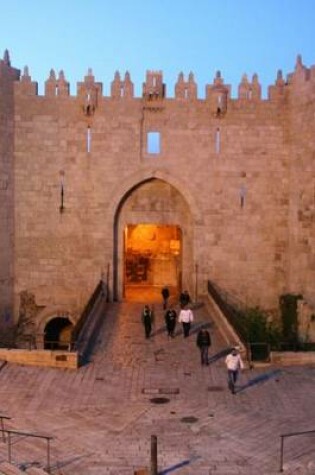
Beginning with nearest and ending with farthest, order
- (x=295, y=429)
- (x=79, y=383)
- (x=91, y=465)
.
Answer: (x=91, y=465), (x=295, y=429), (x=79, y=383)

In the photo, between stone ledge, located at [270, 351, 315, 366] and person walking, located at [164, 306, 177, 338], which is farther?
person walking, located at [164, 306, 177, 338]

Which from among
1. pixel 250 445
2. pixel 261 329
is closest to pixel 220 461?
pixel 250 445

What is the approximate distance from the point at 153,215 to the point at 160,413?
496 inches

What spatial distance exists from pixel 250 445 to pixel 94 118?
1574 cm

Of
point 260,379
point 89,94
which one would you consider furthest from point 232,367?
point 89,94

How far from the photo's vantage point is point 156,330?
66.6ft

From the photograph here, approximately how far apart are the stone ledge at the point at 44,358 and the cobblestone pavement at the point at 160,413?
0.94 ft

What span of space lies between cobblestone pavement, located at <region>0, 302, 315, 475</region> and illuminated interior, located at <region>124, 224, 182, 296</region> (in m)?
11.5

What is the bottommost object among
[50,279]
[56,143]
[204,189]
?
[50,279]

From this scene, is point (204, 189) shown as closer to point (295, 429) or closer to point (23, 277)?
point (23, 277)

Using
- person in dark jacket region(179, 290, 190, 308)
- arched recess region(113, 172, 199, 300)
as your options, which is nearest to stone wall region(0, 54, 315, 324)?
arched recess region(113, 172, 199, 300)

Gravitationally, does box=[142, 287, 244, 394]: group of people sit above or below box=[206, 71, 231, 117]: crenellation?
below

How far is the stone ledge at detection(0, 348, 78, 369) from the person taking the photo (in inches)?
640

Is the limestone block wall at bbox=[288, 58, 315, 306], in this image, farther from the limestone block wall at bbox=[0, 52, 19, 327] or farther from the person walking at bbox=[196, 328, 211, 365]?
the limestone block wall at bbox=[0, 52, 19, 327]
